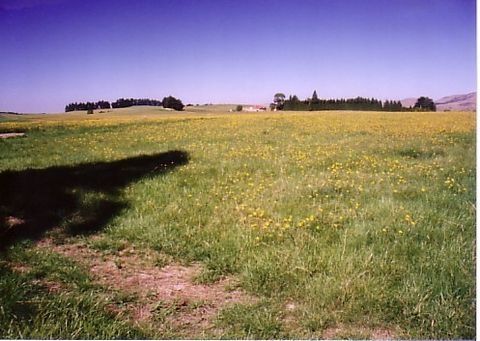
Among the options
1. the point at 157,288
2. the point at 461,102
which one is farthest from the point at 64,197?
the point at 461,102

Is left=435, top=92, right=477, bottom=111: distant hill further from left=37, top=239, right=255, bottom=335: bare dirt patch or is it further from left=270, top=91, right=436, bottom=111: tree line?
left=37, top=239, right=255, bottom=335: bare dirt patch

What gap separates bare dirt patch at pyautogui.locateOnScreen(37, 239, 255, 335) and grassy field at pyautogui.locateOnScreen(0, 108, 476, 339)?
15mm

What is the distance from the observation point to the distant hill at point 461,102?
11.4 ft

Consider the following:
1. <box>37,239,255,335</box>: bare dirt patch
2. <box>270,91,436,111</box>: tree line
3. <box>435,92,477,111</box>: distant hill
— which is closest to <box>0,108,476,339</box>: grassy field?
<box>37,239,255,335</box>: bare dirt patch

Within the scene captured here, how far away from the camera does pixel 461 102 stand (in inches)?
158

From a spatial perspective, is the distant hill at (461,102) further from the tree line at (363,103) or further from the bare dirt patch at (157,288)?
the bare dirt patch at (157,288)

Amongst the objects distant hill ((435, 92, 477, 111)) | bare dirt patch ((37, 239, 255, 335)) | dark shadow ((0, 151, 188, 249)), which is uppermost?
distant hill ((435, 92, 477, 111))

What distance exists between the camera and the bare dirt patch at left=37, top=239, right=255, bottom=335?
3084mm

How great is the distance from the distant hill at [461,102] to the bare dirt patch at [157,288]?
280 cm

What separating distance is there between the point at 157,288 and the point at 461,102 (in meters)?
3.80

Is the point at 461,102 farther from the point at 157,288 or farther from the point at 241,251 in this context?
the point at 157,288

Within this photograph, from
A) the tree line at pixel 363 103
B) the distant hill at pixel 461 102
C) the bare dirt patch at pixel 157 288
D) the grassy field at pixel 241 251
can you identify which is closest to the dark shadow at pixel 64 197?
the grassy field at pixel 241 251

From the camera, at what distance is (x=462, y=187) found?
211 inches

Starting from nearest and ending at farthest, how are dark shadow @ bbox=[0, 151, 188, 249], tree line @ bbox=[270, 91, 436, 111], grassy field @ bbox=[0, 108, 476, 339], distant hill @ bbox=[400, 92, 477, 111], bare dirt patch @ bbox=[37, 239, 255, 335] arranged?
1. grassy field @ bbox=[0, 108, 476, 339]
2. bare dirt patch @ bbox=[37, 239, 255, 335]
3. distant hill @ bbox=[400, 92, 477, 111]
4. dark shadow @ bbox=[0, 151, 188, 249]
5. tree line @ bbox=[270, 91, 436, 111]
